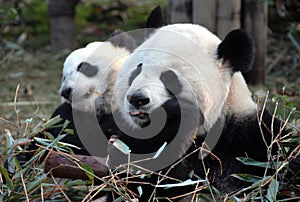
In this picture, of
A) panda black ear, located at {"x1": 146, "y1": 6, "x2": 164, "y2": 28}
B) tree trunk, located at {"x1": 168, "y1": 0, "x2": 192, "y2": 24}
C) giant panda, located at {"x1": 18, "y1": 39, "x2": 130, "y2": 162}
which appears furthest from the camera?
tree trunk, located at {"x1": 168, "y1": 0, "x2": 192, "y2": 24}

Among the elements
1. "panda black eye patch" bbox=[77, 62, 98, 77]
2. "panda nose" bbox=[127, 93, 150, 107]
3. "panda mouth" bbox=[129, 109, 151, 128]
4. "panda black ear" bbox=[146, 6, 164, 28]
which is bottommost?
"panda black eye patch" bbox=[77, 62, 98, 77]

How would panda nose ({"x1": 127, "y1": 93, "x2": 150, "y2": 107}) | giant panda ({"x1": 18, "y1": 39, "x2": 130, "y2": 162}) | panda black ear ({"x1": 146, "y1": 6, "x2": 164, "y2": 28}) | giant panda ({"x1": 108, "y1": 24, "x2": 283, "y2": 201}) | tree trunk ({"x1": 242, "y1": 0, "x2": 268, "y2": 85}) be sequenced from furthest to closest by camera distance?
tree trunk ({"x1": 242, "y1": 0, "x2": 268, "y2": 85}) < giant panda ({"x1": 18, "y1": 39, "x2": 130, "y2": 162}) < panda black ear ({"x1": 146, "y1": 6, "x2": 164, "y2": 28}) < giant panda ({"x1": 108, "y1": 24, "x2": 283, "y2": 201}) < panda nose ({"x1": 127, "y1": 93, "x2": 150, "y2": 107})

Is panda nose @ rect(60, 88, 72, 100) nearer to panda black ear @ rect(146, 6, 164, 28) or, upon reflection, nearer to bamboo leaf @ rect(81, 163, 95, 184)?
panda black ear @ rect(146, 6, 164, 28)

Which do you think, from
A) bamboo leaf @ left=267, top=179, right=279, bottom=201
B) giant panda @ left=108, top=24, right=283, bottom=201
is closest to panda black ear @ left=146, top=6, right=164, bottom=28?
giant panda @ left=108, top=24, right=283, bottom=201

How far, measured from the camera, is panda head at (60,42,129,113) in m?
2.67

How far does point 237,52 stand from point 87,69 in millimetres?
845

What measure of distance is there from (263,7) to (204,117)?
2.25 m

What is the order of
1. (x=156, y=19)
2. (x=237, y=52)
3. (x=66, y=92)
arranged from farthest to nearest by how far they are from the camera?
(x=66, y=92) < (x=156, y=19) < (x=237, y=52)

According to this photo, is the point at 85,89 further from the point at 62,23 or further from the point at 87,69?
the point at 62,23

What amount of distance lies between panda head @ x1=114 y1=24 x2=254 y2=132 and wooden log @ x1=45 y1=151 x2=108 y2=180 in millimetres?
202

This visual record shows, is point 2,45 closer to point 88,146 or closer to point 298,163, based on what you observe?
point 88,146

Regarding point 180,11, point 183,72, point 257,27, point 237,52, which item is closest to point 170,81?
point 183,72

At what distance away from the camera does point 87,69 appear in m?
2.74

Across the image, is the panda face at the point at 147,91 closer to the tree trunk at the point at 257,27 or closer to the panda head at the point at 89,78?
the panda head at the point at 89,78
